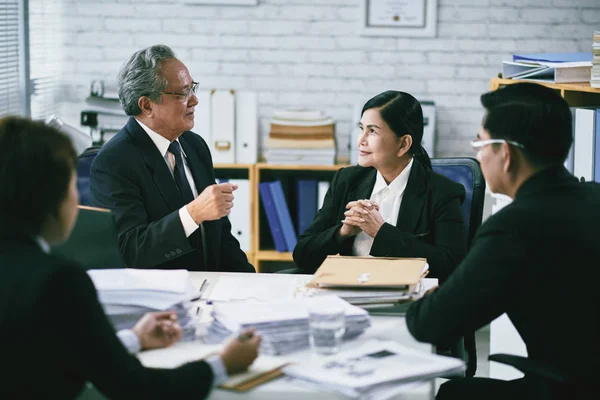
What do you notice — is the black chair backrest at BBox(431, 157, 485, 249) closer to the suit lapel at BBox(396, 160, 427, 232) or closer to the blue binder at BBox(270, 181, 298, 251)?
the suit lapel at BBox(396, 160, 427, 232)

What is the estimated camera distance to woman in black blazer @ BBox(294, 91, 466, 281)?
9.06 feet

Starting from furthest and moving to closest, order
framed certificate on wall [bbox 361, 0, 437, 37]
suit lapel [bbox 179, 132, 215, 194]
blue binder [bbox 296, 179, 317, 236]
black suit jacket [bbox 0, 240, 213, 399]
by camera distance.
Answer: framed certificate on wall [bbox 361, 0, 437, 37], blue binder [bbox 296, 179, 317, 236], suit lapel [bbox 179, 132, 215, 194], black suit jacket [bbox 0, 240, 213, 399]

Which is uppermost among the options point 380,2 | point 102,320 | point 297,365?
point 380,2

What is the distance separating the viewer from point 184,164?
117 inches

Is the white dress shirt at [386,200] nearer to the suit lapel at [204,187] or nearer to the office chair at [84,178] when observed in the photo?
the suit lapel at [204,187]

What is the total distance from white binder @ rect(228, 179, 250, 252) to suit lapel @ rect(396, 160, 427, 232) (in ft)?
5.90

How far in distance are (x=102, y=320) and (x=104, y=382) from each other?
11cm

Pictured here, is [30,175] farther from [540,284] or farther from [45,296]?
[540,284]

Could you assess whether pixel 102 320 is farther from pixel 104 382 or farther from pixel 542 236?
pixel 542 236

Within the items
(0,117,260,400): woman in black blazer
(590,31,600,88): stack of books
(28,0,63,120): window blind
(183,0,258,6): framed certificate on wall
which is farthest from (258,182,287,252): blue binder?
(0,117,260,400): woman in black blazer

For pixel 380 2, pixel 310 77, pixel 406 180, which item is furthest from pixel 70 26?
pixel 406 180

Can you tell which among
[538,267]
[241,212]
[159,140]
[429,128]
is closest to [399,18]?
[429,128]

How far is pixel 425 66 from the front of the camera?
4.75m

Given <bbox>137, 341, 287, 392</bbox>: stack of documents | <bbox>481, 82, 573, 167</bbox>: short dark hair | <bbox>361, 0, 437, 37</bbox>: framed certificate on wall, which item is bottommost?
<bbox>137, 341, 287, 392</bbox>: stack of documents
